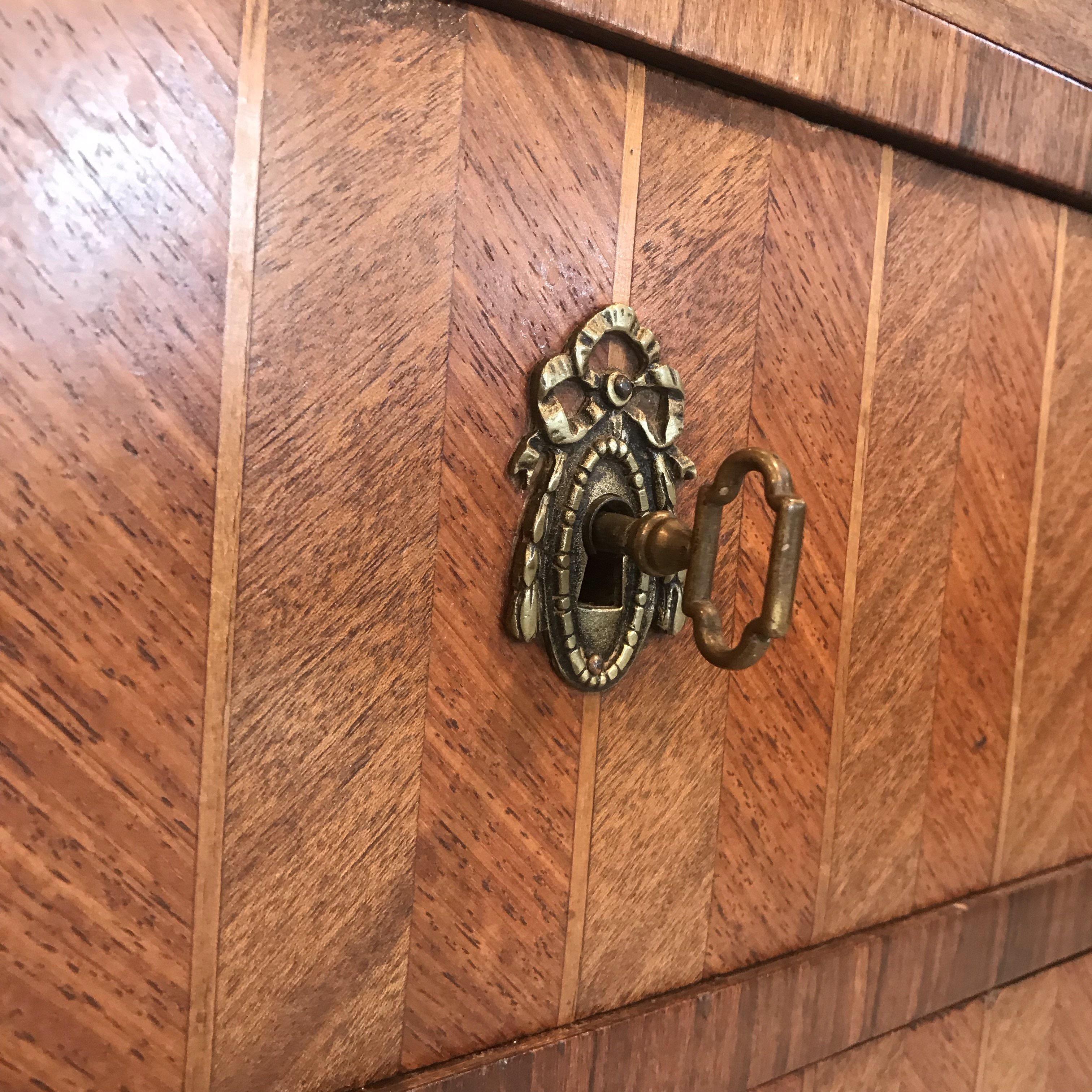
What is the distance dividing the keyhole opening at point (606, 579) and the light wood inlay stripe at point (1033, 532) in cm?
31

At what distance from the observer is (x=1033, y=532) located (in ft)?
2.04

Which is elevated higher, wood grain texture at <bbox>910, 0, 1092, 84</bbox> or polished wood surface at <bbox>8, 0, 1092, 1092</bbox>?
wood grain texture at <bbox>910, 0, 1092, 84</bbox>

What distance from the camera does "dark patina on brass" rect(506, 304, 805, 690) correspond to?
0.40 m

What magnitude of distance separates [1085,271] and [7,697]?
617 millimetres

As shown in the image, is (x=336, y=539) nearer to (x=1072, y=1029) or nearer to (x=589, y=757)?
(x=589, y=757)

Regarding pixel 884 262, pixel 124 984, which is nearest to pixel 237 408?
pixel 124 984

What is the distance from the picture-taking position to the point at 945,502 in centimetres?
58

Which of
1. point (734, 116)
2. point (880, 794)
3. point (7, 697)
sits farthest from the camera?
point (880, 794)

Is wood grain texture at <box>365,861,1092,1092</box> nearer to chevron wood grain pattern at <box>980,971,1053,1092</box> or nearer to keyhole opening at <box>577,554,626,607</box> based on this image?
chevron wood grain pattern at <box>980,971,1053,1092</box>

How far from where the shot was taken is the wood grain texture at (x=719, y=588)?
455 mm

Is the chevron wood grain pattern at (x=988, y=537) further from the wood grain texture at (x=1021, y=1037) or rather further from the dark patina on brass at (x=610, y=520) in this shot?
the dark patina on brass at (x=610, y=520)

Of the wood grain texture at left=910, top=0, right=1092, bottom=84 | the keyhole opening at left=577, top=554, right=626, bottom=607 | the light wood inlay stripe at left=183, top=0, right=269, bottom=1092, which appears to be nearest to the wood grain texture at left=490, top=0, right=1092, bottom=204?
the wood grain texture at left=910, top=0, right=1092, bottom=84

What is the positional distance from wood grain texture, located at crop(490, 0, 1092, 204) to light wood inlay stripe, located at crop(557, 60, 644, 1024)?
0.03 m

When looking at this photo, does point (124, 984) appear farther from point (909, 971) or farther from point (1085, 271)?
point (1085, 271)
